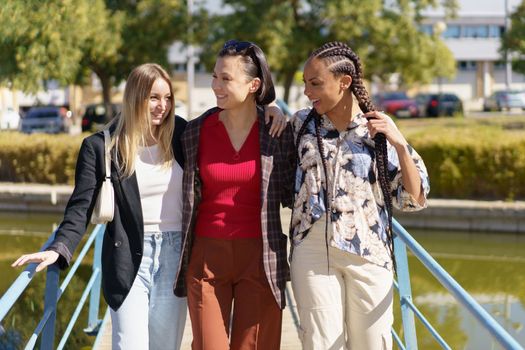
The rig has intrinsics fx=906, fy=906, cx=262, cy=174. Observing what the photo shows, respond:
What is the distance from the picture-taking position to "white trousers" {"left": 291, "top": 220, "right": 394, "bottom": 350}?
3191 mm

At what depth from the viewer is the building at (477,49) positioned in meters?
58.7

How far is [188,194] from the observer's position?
328cm

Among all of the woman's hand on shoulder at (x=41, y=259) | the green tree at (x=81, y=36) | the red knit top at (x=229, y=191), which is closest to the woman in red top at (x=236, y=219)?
the red knit top at (x=229, y=191)

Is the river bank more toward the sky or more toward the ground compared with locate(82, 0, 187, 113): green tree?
more toward the ground

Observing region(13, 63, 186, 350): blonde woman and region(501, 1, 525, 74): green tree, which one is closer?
region(13, 63, 186, 350): blonde woman

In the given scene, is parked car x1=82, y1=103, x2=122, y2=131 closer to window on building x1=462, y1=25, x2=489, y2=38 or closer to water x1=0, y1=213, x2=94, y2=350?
water x1=0, y1=213, x2=94, y2=350

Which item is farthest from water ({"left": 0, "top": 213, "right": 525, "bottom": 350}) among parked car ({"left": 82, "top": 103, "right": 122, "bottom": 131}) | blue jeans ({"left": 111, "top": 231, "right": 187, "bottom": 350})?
parked car ({"left": 82, "top": 103, "right": 122, "bottom": 131})

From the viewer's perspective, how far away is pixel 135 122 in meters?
3.41

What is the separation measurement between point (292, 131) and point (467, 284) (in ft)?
23.6

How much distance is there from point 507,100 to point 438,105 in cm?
697

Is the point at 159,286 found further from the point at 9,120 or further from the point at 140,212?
the point at 9,120

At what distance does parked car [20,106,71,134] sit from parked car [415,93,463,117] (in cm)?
1409

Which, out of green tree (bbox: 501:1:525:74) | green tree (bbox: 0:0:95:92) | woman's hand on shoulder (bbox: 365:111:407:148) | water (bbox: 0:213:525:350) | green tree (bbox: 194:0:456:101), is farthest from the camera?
green tree (bbox: 501:1:525:74)

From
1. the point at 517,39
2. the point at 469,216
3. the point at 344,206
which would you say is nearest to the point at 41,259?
the point at 344,206
